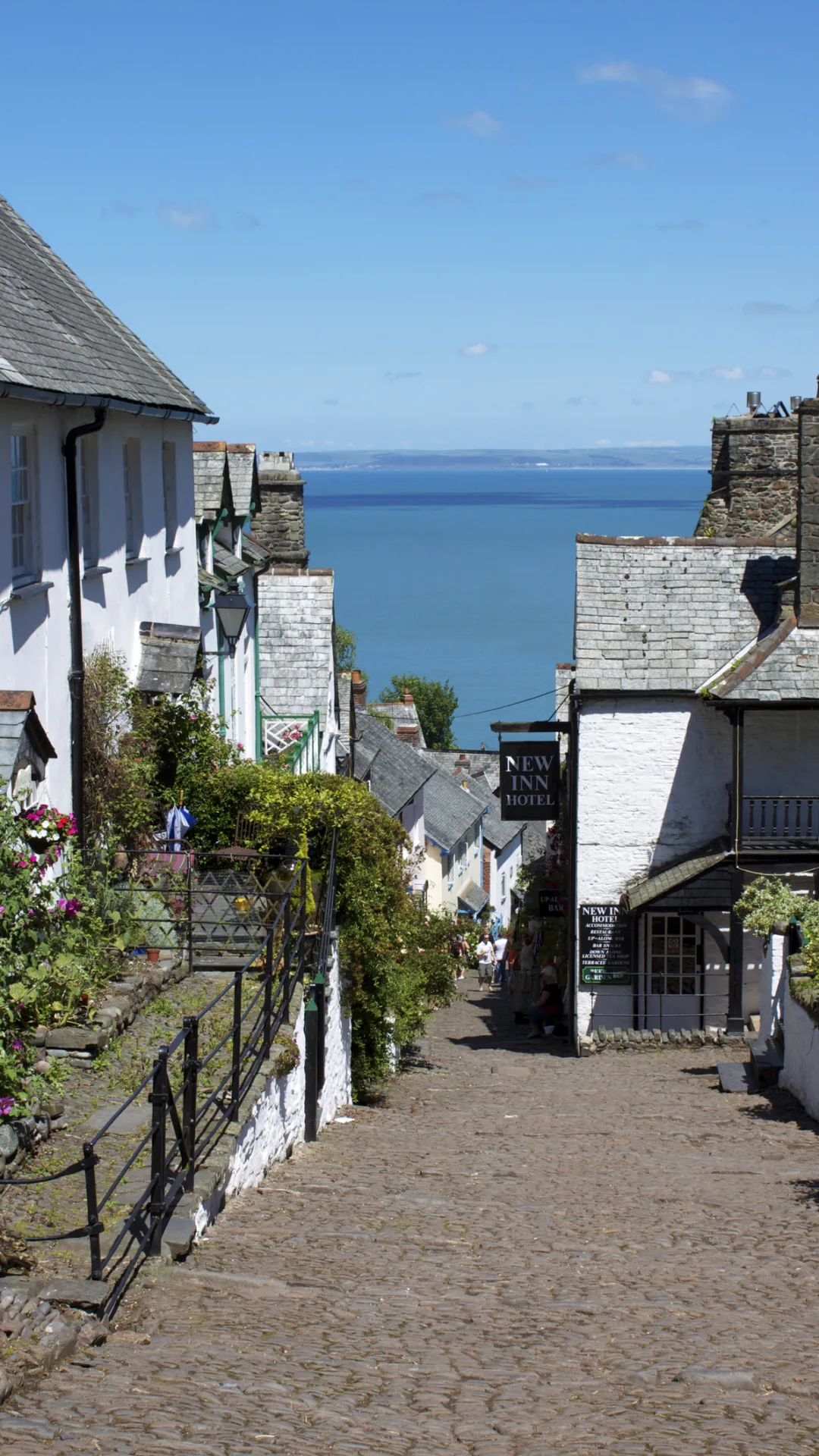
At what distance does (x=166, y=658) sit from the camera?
16719mm

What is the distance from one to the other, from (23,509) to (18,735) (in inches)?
112

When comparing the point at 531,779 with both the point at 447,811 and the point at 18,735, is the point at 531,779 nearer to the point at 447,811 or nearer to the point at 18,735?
the point at 18,735

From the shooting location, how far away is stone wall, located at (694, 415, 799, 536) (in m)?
27.2

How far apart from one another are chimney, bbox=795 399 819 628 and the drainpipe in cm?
1094

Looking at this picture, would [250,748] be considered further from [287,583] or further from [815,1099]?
[815,1099]

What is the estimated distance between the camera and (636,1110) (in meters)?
14.2

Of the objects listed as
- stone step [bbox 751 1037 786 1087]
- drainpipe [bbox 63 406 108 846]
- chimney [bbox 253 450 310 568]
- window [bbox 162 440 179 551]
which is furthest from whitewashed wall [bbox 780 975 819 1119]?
chimney [bbox 253 450 310 568]

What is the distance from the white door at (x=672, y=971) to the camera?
21.3 meters

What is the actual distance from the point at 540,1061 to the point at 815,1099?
7704mm

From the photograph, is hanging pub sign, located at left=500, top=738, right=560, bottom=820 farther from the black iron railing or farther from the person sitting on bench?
the black iron railing

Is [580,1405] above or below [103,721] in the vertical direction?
below

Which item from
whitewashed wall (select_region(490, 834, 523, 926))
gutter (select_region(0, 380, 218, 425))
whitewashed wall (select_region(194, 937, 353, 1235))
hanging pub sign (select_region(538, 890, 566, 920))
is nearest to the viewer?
whitewashed wall (select_region(194, 937, 353, 1235))

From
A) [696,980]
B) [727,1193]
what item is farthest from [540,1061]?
[727,1193]

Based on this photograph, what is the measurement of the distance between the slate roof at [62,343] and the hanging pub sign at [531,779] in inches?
282
